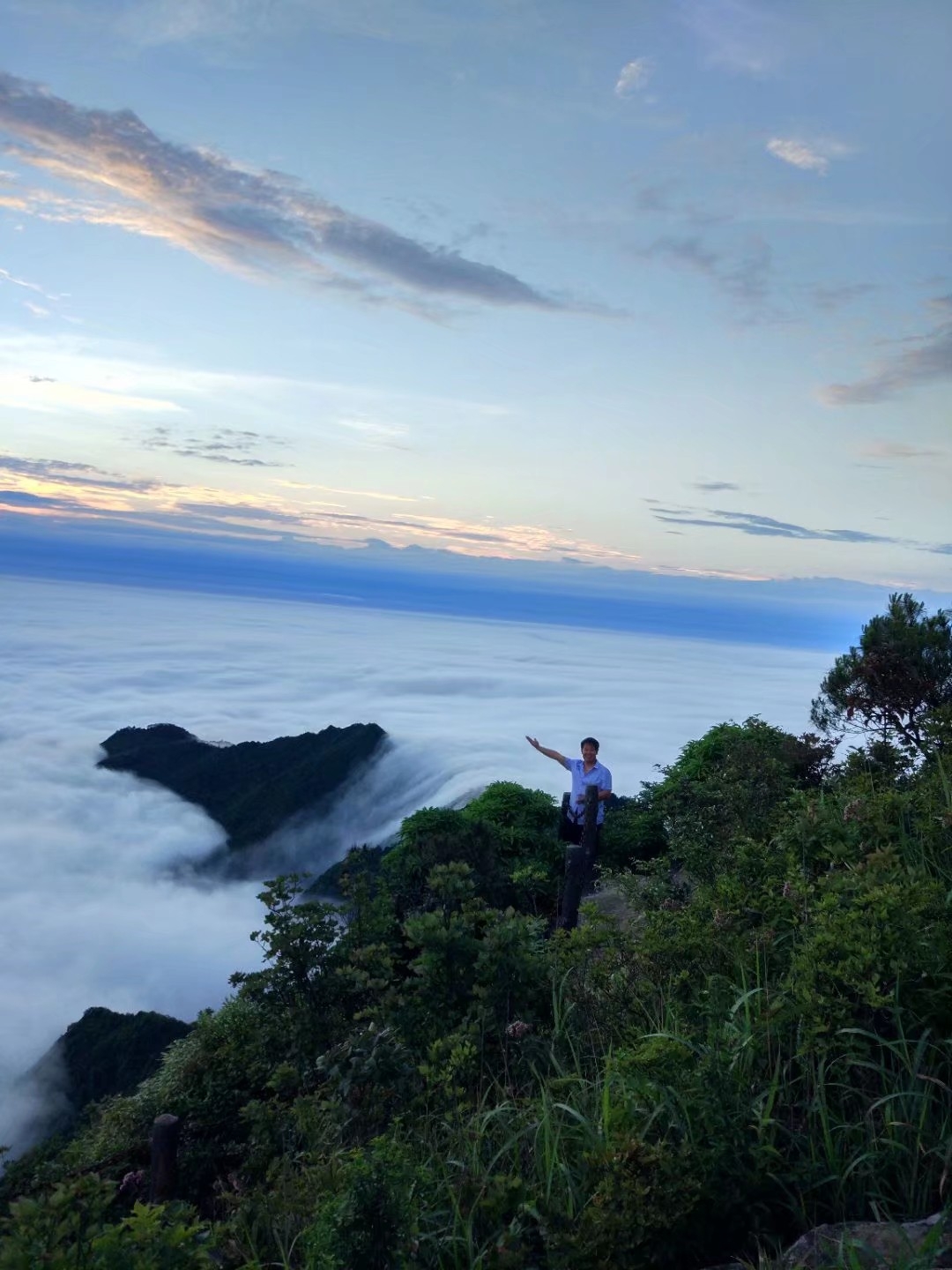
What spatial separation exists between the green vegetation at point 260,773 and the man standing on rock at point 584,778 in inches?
1590

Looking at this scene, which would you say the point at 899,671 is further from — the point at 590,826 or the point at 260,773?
the point at 260,773

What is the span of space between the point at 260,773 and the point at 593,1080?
176ft

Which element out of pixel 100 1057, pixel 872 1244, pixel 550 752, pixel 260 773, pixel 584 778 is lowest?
pixel 100 1057

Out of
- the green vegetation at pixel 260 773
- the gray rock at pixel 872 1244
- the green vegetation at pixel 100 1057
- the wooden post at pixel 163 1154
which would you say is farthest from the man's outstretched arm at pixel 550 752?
the green vegetation at pixel 260 773

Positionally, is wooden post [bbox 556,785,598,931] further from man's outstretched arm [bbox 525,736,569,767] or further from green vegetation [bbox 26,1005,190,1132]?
green vegetation [bbox 26,1005,190,1132]

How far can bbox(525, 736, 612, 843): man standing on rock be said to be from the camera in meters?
10.7

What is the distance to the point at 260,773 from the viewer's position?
56.5 metres

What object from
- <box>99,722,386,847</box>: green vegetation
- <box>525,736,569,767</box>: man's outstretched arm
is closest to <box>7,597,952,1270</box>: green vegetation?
<box>525,736,569,767</box>: man's outstretched arm

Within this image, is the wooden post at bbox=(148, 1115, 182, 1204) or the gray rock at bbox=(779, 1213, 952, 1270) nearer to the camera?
the gray rock at bbox=(779, 1213, 952, 1270)

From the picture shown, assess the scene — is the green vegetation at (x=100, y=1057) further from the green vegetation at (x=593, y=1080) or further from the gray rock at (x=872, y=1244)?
the gray rock at (x=872, y=1244)

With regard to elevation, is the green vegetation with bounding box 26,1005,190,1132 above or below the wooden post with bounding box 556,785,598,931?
below

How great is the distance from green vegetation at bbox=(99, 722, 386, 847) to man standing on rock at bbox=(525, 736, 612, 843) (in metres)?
40.4

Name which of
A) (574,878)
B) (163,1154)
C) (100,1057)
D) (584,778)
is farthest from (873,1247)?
(100,1057)

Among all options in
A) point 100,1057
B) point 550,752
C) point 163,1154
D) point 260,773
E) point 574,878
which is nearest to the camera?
point 163,1154
